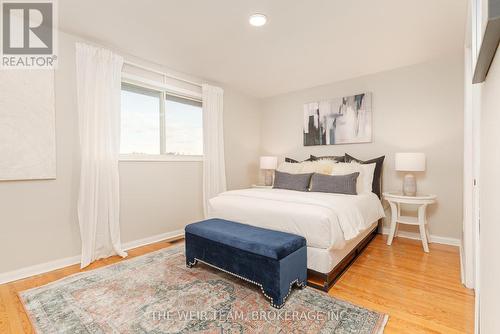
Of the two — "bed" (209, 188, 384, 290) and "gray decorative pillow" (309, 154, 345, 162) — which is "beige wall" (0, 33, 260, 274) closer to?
"bed" (209, 188, 384, 290)

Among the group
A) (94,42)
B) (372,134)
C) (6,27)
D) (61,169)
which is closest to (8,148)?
(61,169)

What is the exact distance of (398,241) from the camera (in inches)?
128

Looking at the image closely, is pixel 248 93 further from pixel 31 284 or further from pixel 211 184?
pixel 31 284

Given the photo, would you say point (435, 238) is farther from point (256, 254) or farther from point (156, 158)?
point (156, 158)

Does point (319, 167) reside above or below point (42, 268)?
above

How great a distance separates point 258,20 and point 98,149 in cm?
217

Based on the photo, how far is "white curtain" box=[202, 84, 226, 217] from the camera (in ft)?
12.5

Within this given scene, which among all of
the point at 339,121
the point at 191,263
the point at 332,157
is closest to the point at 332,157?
the point at 332,157

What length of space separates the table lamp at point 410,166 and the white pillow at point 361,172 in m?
0.36

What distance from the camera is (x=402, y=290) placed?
78.6 inches

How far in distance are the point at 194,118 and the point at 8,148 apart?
2.23 m

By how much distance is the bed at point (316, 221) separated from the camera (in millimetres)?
1985

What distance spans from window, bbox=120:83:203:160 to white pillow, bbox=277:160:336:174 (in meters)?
1.45
